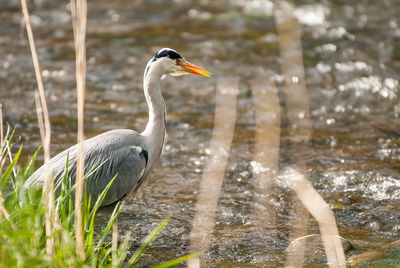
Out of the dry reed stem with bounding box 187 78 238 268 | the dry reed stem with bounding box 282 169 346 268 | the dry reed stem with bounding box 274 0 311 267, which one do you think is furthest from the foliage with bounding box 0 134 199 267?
the dry reed stem with bounding box 274 0 311 267

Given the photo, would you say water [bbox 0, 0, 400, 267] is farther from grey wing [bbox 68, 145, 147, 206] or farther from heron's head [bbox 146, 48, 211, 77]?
heron's head [bbox 146, 48, 211, 77]

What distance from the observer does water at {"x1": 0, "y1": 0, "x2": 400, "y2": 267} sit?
4.80 m

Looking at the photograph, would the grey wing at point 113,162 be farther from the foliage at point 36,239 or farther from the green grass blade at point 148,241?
the green grass blade at point 148,241

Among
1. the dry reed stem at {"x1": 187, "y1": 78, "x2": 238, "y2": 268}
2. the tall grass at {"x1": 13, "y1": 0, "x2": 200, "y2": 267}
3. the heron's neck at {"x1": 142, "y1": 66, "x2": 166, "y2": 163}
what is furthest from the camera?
the heron's neck at {"x1": 142, "y1": 66, "x2": 166, "y2": 163}

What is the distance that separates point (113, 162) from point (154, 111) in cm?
57

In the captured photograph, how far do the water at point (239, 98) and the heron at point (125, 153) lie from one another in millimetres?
413

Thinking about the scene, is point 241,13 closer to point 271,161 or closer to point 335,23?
point 335,23

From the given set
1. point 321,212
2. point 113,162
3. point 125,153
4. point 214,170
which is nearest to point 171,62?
point 125,153

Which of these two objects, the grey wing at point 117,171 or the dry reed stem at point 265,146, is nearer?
the grey wing at point 117,171

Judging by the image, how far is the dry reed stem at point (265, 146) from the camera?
16.6 ft

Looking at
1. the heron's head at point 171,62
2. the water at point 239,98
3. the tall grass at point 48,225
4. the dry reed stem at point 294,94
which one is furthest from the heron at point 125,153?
the dry reed stem at point 294,94

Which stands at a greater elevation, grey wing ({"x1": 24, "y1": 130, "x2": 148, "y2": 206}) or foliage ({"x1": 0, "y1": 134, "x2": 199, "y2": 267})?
foliage ({"x1": 0, "y1": 134, "x2": 199, "y2": 267})

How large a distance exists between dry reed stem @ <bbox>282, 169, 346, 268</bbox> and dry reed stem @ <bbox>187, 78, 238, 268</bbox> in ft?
2.10

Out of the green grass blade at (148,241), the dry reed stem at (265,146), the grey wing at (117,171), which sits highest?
the green grass blade at (148,241)
